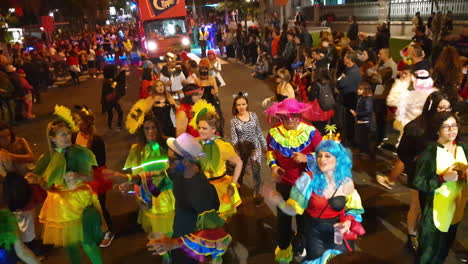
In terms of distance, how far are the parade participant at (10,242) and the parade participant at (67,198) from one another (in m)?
0.41

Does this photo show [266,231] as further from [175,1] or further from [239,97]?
[175,1]

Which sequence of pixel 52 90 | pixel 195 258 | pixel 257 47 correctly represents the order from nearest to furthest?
pixel 195 258 → pixel 52 90 → pixel 257 47

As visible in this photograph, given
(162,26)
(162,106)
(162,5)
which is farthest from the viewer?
(162,26)

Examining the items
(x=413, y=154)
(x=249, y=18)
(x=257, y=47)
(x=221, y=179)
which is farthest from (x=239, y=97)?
(x=249, y=18)

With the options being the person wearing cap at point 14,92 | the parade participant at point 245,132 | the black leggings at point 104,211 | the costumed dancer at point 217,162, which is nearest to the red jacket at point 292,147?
the costumed dancer at point 217,162

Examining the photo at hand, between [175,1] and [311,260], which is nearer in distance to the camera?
[311,260]

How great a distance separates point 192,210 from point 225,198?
0.75 m

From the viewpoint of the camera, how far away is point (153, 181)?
436 cm

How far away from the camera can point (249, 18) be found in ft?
129

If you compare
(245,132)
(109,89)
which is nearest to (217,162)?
(245,132)

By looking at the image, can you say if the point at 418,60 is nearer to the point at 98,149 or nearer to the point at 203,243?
the point at 203,243

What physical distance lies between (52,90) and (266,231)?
15.9 meters

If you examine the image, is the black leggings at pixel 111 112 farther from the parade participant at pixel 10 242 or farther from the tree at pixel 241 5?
the tree at pixel 241 5

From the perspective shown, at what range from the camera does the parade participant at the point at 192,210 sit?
11.5ft
